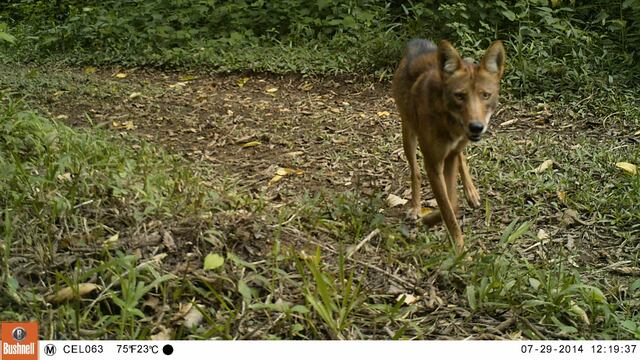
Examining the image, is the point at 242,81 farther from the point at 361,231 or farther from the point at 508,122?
the point at 361,231

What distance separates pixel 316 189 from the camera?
18.3 feet

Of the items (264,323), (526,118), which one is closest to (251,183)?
(264,323)

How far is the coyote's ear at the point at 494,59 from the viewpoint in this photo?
4281 mm

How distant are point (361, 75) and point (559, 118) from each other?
269 cm

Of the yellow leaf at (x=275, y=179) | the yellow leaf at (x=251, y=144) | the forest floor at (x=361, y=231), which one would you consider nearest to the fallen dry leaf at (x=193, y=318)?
the forest floor at (x=361, y=231)

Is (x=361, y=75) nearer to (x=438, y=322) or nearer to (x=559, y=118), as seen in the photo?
(x=559, y=118)

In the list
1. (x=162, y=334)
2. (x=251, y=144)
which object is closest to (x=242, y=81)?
(x=251, y=144)

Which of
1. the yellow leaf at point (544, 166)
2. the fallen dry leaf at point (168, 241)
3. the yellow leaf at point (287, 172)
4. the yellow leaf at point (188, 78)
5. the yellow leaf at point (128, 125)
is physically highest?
the fallen dry leaf at point (168, 241)

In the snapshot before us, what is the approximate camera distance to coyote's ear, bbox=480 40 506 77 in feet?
14.0

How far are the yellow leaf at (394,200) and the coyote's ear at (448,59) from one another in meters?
1.31

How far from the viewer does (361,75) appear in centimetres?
891

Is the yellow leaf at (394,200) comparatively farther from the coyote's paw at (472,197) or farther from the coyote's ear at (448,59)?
the coyote's ear at (448,59)
